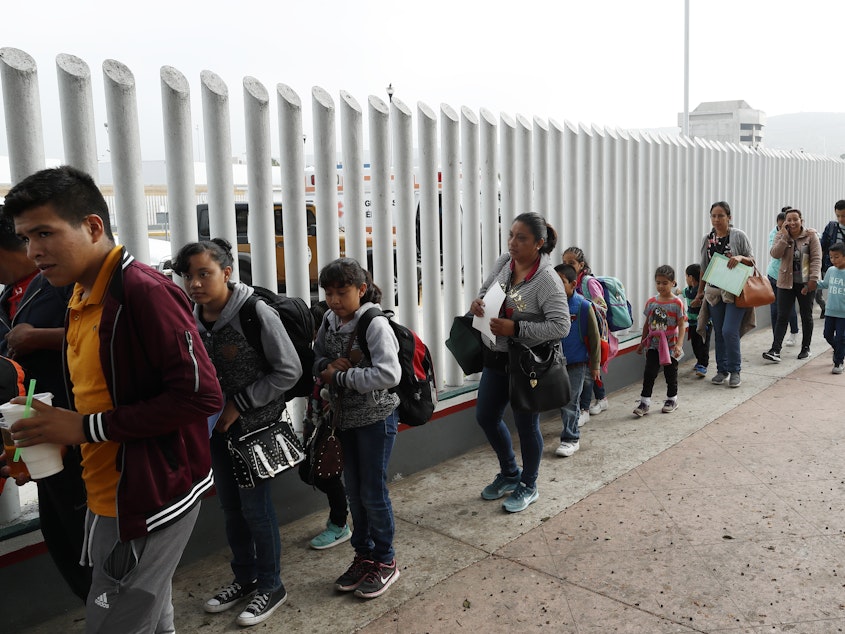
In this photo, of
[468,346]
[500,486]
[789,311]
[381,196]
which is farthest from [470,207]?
[789,311]

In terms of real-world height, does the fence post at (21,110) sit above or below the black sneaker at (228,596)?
above

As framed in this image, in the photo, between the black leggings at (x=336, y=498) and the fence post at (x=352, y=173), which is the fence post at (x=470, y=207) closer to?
the fence post at (x=352, y=173)

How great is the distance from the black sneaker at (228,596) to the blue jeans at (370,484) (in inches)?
22.3

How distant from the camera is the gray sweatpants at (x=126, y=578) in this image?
2.16 m

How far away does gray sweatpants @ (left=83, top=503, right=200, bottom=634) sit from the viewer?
7.07 ft

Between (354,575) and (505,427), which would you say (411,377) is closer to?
(354,575)

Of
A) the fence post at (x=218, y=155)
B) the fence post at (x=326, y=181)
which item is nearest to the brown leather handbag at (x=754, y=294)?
the fence post at (x=326, y=181)

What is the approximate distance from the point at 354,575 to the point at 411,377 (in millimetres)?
1030

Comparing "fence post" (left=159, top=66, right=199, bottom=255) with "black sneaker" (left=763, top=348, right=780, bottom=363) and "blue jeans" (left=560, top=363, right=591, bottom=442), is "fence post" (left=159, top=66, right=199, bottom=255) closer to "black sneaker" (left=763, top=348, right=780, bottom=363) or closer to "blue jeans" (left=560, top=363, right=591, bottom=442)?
"blue jeans" (left=560, top=363, right=591, bottom=442)

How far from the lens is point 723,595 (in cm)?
348

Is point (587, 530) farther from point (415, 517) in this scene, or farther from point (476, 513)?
point (415, 517)

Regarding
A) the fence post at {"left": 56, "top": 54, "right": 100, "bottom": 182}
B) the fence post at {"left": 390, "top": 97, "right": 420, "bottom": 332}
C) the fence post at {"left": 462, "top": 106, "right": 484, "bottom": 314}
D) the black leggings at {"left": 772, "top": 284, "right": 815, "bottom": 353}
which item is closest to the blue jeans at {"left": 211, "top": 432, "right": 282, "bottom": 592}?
the fence post at {"left": 56, "top": 54, "right": 100, "bottom": 182}

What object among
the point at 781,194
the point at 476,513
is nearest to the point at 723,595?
the point at 476,513

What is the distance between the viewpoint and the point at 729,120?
12681cm
